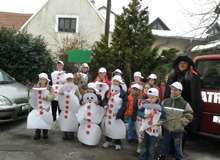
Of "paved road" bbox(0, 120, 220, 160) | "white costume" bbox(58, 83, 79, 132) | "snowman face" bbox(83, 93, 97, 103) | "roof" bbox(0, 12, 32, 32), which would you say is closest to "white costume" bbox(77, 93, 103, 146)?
"snowman face" bbox(83, 93, 97, 103)

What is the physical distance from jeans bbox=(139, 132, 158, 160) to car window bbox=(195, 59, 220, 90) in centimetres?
173

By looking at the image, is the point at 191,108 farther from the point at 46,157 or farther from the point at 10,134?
the point at 10,134

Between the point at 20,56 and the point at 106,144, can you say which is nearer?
the point at 106,144

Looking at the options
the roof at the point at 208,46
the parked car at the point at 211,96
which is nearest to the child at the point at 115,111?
the parked car at the point at 211,96

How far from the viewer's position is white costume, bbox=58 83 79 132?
4.75 metres

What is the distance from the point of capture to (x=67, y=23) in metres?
17.0

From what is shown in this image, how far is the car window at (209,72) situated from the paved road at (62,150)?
4.65ft

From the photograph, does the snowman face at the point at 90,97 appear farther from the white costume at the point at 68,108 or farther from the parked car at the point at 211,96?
the parked car at the point at 211,96

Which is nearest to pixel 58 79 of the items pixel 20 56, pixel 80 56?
pixel 80 56

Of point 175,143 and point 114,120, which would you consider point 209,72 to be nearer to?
point 175,143

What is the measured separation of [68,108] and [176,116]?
2.31 metres

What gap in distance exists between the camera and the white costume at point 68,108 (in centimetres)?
475

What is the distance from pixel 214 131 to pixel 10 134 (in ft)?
14.5

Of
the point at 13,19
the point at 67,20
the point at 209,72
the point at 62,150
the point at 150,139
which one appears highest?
the point at 13,19
